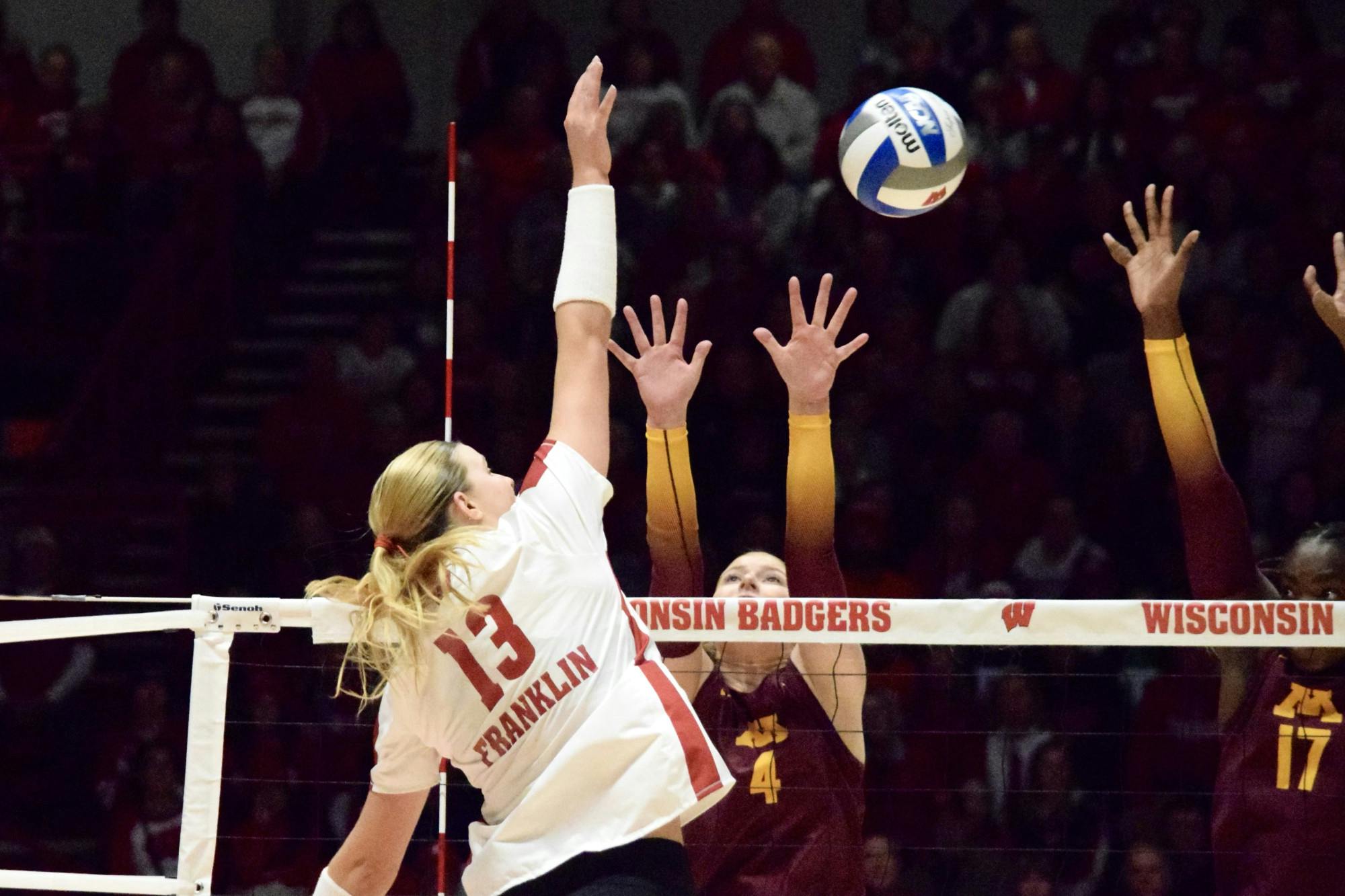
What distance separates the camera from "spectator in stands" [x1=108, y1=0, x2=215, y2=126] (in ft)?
32.9

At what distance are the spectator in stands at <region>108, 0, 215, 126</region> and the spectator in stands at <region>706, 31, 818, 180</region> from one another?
10.4 ft

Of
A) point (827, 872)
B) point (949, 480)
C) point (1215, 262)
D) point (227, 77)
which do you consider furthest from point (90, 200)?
point (827, 872)

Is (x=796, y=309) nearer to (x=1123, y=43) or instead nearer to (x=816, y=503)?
(x=816, y=503)

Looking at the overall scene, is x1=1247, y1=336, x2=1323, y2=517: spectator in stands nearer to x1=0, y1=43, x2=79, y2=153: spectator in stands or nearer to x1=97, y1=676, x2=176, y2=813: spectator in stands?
x1=97, y1=676, x2=176, y2=813: spectator in stands

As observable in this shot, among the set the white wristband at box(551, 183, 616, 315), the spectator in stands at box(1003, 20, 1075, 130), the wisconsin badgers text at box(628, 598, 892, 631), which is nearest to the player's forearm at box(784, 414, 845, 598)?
the wisconsin badgers text at box(628, 598, 892, 631)

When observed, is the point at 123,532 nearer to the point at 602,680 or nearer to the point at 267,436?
the point at 267,436

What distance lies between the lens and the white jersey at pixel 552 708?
114 inches

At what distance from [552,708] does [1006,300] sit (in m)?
6.34

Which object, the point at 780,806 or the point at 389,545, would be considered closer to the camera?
the point at 389,545

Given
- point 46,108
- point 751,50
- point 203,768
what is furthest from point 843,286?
point 203,768

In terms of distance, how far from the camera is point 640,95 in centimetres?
970

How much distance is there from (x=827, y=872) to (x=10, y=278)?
7394 mm

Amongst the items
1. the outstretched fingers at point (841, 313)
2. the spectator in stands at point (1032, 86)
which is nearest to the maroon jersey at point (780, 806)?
the outstretched fingers at point (841, 313)

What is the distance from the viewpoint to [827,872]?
4199 mm
